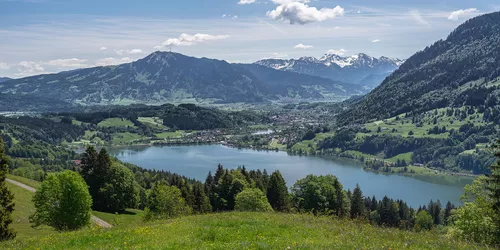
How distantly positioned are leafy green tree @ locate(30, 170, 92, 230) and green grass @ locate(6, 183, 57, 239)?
127 centimetres

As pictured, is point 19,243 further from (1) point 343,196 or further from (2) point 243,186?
(1) point 343,196

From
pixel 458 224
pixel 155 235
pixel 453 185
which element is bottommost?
pixel 453 185

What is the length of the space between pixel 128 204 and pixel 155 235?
5593 cm

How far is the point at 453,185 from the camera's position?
17812 centimetres

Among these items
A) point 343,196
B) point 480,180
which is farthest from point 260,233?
point 343,196

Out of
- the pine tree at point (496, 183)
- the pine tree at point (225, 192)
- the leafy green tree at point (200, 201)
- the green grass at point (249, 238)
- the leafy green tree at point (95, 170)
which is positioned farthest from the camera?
the pine tree at point (225, 192)

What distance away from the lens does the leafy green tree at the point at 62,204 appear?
39562 millimetres

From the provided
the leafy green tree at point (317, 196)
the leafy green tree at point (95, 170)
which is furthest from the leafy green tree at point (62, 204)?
the leafy green tree at point (317, 196)

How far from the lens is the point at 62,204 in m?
40.2

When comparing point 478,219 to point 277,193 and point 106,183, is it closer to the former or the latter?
point 277,193

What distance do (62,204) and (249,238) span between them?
30.5 meters

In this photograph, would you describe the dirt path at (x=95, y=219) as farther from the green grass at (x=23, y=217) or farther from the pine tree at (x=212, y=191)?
the pine tree at (x=212, y=191)

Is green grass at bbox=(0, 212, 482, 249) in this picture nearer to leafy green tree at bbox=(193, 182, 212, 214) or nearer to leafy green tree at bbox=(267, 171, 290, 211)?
leafy green tree at bbox=(193, 182, 212, 214)

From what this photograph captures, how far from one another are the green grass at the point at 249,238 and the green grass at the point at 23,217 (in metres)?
18.7
